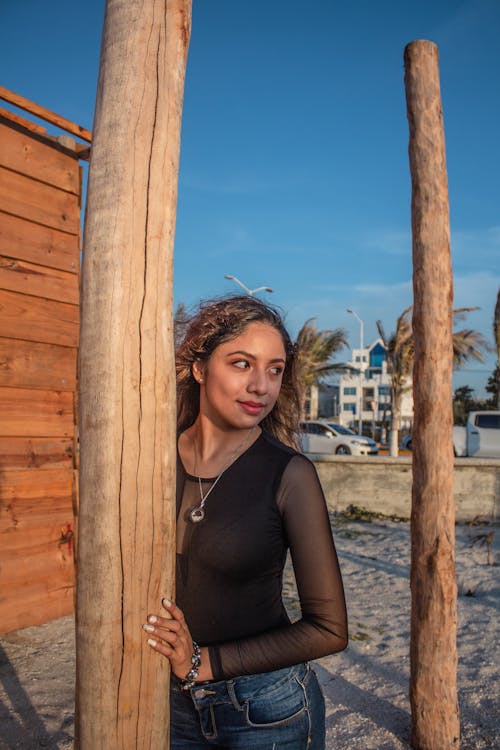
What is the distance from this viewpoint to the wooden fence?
513 centimetres

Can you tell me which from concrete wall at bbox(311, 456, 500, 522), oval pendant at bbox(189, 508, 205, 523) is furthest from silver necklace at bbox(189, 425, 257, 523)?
concrete wall at bbox(311, 456, 500, 522)

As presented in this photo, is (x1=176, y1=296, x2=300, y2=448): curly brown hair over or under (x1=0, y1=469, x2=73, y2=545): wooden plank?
over

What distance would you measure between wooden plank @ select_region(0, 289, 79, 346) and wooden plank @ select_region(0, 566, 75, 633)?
2.06 meters

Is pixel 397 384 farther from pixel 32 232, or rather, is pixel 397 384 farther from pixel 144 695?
pixel 144 695

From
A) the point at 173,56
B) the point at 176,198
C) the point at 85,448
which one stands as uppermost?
the point at 173,56

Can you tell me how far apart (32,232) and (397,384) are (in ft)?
60.6

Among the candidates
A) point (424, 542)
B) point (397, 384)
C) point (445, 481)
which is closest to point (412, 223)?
point (445, 481)

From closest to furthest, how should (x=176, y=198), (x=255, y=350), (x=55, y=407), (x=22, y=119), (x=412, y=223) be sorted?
(x=176, y=198) < (x=255, y=350) < (x=412, y=223) < (x=22, y=119) < (x=55, y=407)

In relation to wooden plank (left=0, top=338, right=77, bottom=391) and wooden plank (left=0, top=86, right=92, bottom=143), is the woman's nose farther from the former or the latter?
wooden plank (left=0, top=86, right=92, bottom=143)

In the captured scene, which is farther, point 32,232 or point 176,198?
point 32,232

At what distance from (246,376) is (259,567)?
574 millimetres

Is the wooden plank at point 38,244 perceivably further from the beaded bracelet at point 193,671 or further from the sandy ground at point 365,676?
the beaded bracelet at point 193,671

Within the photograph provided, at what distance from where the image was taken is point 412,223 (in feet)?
13.2

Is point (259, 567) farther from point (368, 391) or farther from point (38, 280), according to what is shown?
point (368, 391)
